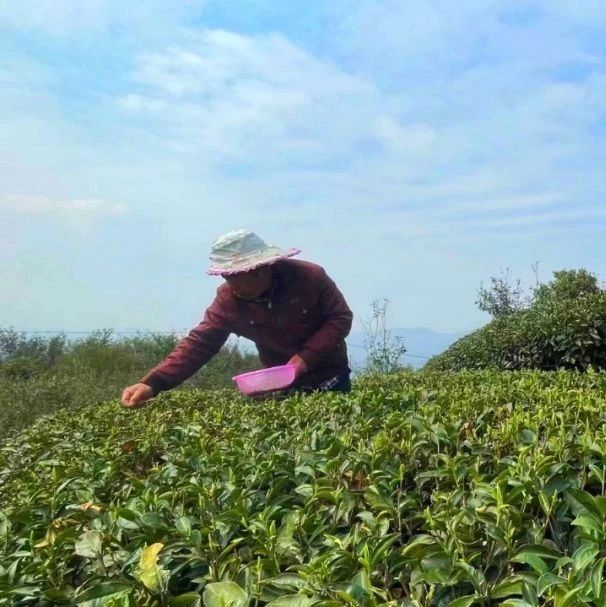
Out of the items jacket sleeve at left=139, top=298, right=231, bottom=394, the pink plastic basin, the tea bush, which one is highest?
jacket sleeve at left=139, top=298, right=231, bottom=394

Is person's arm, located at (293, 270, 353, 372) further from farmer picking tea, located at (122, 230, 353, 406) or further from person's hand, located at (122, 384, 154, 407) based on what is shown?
person's hand, located at (122, 384, 154, 407)

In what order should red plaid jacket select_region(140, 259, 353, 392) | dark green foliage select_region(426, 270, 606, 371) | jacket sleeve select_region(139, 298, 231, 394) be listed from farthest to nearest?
dark green foliage select_region(426, 270, 606, 371), jacket sleeve select_region(139, 298, 231, 394), red plaid jacket select_region(140, 259, 353, 392)

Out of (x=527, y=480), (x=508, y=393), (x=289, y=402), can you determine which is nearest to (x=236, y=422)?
(x=289, y=402)

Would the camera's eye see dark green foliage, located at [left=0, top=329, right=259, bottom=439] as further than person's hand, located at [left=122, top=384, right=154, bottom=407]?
Yes

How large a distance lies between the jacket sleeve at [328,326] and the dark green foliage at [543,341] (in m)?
3.98

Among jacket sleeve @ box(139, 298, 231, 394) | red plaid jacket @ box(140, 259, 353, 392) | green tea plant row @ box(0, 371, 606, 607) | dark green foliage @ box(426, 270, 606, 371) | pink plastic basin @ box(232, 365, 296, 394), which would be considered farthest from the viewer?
dark green foliage @ box(426, 270, 606, 371)

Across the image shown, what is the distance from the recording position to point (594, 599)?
4.24 ft

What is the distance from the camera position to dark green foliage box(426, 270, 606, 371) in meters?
8.18

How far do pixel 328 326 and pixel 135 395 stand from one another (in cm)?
108

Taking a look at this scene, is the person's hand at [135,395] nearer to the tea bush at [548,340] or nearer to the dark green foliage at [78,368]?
the dark green foliage at [78,368]

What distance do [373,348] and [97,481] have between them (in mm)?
9057

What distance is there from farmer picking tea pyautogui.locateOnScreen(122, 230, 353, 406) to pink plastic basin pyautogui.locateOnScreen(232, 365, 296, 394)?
50 millimetres

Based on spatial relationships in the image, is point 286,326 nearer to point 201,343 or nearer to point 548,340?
point 201,343

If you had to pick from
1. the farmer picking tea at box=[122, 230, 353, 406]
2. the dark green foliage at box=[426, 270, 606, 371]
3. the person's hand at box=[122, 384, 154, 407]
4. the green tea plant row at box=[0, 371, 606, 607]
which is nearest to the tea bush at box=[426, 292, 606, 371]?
the dark green foliage at box=[426, 270, 606, 371]
